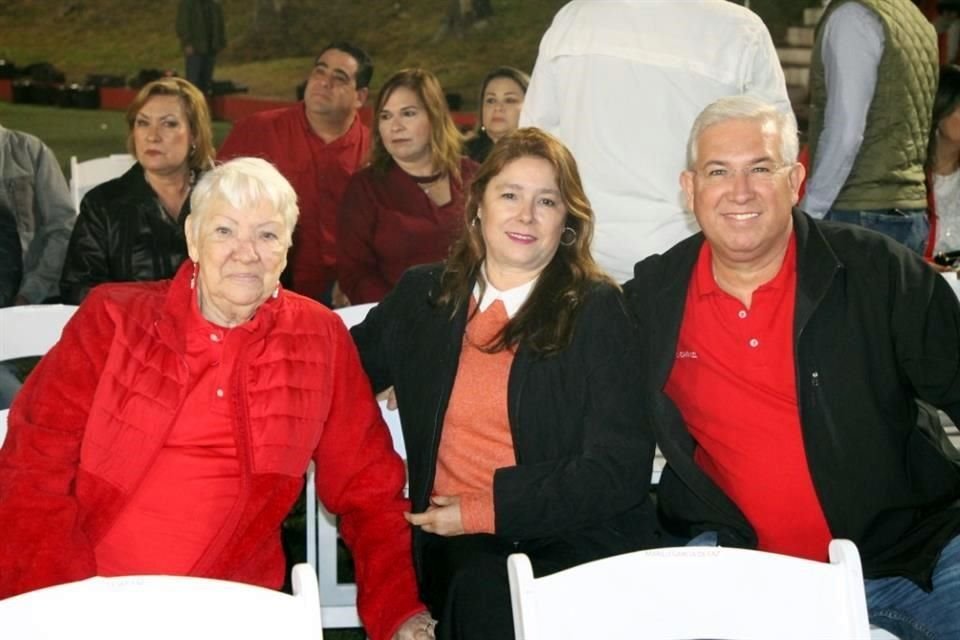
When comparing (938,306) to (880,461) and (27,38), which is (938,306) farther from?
(27,38)

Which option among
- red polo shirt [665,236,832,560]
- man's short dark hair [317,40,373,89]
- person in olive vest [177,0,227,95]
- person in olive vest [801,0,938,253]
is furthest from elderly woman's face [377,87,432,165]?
person in olive vest [177,0,227,95]

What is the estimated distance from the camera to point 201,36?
33.4 ft

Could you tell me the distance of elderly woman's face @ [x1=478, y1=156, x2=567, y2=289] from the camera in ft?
10.2

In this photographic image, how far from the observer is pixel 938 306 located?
2.78 m

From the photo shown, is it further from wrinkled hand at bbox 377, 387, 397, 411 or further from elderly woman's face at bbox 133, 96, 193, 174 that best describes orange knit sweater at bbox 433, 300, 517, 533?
elderly woman's face at bbox 133, 96, 193, 174

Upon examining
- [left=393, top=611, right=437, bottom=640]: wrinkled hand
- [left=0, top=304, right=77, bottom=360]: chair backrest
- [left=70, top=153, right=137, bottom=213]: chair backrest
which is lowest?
[left=393, top=611, right=437, bottom=640]: wrinkled hand

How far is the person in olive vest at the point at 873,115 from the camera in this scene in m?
4.41

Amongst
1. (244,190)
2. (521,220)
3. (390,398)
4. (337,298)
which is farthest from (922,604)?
(337,298)

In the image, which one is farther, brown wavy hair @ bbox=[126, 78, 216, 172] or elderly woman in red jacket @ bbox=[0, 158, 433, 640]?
brown wavy hair @ bbox=[126, 78, 216, 172]

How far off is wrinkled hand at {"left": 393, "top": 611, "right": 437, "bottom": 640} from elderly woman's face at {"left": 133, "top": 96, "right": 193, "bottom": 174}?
2.20m

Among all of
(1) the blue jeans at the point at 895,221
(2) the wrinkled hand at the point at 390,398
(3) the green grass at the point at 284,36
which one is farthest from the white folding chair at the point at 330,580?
(3) the green grass at the point at 284,36

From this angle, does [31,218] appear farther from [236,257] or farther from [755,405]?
[755,405]

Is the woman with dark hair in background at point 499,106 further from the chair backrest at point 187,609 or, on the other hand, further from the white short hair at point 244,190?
the chair backrest at point 187,609

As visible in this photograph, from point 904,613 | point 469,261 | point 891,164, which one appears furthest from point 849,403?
point 891,164
